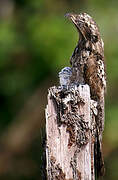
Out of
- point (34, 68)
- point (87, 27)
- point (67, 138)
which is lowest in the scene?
point (67, 138)

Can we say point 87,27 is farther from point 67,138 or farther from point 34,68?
point 34,68

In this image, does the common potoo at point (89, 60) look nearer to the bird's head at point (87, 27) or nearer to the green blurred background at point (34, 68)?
the bird's head at point (87, 27)

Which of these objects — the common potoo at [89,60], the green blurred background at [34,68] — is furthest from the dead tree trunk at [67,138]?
the green blurred background at [34,68]

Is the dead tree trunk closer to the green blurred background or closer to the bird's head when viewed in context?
the bird's head

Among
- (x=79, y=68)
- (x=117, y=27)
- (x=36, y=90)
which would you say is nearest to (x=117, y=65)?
(x=117, y=27)

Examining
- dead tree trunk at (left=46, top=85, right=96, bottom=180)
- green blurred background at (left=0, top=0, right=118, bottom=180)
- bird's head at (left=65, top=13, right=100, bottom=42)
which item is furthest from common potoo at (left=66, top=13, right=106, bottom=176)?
green blurred background at (left=0, top=0, right=118, bottom=180)

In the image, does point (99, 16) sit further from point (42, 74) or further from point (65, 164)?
point (65, 164)

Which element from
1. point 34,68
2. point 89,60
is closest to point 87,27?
point 89,60
